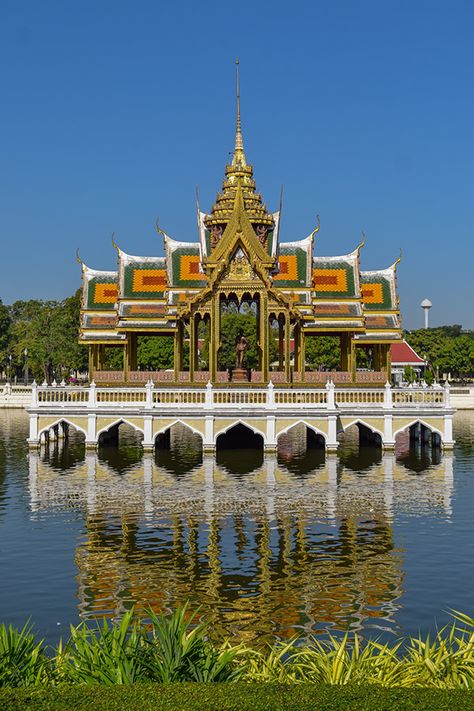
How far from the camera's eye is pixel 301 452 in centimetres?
3962

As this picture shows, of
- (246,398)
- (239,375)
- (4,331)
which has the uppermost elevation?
(4,331)

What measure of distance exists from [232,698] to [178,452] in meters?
32.2

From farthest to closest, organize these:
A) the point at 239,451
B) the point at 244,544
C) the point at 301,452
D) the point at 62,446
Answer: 1. the point at 62,446
2. the point at 301,452
3. the point at 239,451
4. the point at 244,544

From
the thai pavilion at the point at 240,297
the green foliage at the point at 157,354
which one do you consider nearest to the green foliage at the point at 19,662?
the thai pavilion at the point at 240,297

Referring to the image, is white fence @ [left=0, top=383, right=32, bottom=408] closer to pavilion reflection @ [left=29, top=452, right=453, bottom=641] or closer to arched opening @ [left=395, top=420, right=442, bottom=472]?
arched opening @ [left=395, top=420, right=442, bottom=472]

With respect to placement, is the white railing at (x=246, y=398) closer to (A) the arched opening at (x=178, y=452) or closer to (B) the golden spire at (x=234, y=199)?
(A) the arched opening at (x=178, y=452)

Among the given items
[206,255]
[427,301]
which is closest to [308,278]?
[206,255]

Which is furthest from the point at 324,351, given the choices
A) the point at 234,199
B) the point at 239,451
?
the point at 239,451

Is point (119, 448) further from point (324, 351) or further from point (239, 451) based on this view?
point (324, 351)

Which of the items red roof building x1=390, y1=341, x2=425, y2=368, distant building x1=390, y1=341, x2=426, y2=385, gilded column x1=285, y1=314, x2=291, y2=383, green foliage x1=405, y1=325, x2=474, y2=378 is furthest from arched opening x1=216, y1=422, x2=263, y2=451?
green foliage x1=405, y1=325, x2=474, y2=378

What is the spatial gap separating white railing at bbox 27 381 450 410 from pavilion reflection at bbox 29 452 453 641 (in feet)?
12.8

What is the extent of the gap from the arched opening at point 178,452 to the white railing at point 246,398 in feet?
4.90

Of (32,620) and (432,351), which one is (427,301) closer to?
(432,351)

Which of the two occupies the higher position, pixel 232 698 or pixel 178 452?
pixel 178 452
